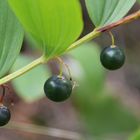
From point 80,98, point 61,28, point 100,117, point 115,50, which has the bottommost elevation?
point 100,117

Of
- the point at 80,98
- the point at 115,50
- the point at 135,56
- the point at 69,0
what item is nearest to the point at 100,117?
the point at 80,98

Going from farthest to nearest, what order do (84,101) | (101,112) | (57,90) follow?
(101,112), (84,101), (57,90)

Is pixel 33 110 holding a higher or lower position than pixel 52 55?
lower

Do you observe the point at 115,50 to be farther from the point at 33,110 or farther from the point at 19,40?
the point at 33,110

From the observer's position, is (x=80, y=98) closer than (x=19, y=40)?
No

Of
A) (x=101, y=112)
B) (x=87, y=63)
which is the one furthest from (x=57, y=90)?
(x=101, y=112)

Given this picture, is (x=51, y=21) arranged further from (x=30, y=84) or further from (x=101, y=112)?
(x=101, y=112)

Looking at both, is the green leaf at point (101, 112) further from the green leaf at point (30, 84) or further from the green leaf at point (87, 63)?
the green leaf at point (30, 84)
